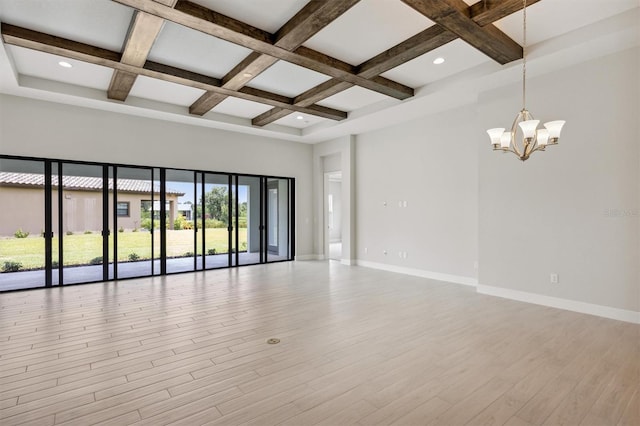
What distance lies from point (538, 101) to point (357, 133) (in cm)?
429

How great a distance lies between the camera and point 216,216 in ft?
26.6

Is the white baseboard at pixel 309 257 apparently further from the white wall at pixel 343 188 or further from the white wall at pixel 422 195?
the white wall at pixel 422 195

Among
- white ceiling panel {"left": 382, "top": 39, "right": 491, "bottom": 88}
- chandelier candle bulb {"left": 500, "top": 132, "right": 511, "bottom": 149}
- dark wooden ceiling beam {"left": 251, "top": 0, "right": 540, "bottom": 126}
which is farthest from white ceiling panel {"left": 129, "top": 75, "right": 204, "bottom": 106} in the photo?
chandelier candle bulb {"left": 500, "top": 132, "right": 511, "bottom": 149}

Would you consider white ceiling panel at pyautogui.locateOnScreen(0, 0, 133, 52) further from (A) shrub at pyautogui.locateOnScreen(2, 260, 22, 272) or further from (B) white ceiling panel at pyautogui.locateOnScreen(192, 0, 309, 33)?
(A) shrub at pyautogui.locateOnScreen(2, 260, 22, 272)

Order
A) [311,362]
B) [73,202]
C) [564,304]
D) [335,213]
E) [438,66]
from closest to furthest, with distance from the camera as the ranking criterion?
[311,362], [564,304], [438,66], [73,202], [335,213]

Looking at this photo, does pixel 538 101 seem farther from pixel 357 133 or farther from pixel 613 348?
pixel 357 133

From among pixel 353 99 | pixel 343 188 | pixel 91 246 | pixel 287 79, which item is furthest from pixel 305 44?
pixel 91 246

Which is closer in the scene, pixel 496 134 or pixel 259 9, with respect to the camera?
pixel 259 9

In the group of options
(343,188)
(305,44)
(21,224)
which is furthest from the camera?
(343,188)

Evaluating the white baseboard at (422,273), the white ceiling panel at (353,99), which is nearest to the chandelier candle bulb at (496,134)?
the white ceiling panel at (353,99)

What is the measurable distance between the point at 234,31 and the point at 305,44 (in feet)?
3.42

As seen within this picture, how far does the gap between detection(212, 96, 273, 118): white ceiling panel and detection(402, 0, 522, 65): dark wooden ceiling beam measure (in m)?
4.15

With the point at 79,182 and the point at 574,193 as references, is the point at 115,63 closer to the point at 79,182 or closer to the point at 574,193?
the point at 79,182

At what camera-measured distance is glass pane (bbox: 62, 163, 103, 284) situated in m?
6.34
